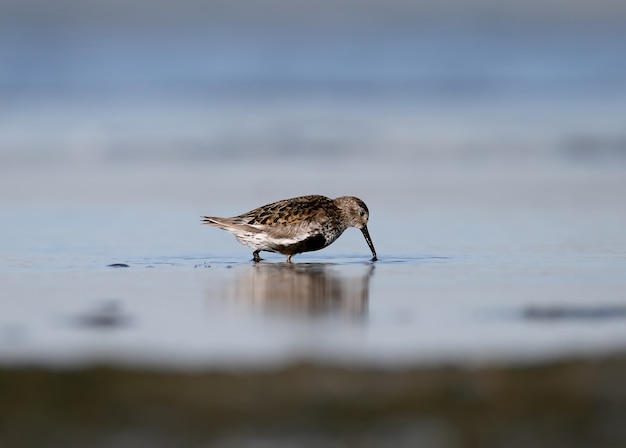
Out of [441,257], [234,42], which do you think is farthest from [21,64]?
[441,257]

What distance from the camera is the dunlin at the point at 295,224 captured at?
405 inches

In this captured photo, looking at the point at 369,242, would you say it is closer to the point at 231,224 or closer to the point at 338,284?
the point at 231,224

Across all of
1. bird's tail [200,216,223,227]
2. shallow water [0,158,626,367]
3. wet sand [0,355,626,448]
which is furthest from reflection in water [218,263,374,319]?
wet sand [0,355,626,448]

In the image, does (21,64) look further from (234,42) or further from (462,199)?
(462,199)

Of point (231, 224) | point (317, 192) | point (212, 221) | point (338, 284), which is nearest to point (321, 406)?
point (338, 284)

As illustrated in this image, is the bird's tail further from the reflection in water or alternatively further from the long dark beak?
the long dark beak

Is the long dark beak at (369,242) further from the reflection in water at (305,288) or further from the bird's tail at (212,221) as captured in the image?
the bird's tail at (212,221)

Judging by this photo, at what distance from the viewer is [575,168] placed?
15.0 m

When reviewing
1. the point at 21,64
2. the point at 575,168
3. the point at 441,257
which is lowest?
the point at 441,257

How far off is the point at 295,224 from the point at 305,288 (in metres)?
1.78

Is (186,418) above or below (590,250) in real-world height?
below

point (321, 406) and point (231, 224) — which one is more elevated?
point (231, 224)

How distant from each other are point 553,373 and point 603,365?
240 mm

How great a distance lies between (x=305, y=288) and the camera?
28.4 feet
